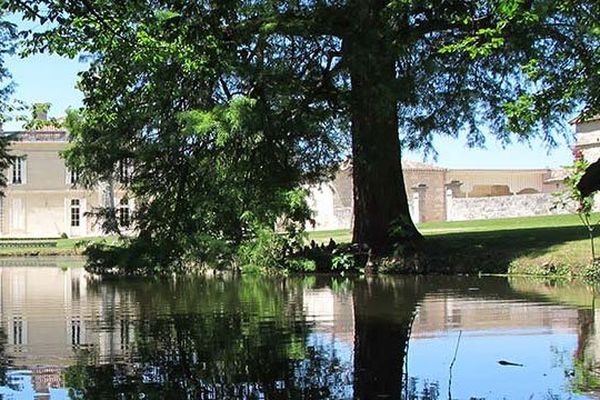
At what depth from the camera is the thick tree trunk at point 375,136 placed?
18.1 meters

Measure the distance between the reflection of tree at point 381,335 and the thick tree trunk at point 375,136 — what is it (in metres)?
4.38

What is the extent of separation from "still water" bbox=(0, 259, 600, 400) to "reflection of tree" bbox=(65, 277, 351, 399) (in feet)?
0.06

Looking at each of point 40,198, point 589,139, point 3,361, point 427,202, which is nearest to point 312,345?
point 3,361

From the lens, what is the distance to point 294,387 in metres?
6.95

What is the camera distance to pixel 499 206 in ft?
153

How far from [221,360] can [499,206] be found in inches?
1573

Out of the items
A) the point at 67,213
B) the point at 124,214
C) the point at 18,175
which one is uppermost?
the point at 18,175

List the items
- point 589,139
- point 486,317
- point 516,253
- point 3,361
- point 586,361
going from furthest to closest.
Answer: point 589,139, point 516,253, point 486,317, point 3,361, point 586,361

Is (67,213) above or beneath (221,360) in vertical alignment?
above

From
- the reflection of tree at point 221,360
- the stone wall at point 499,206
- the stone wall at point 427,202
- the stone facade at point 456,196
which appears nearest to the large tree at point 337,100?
the stone facade at point 456,196

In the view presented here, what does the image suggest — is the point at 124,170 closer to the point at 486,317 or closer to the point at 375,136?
the point at 375,136

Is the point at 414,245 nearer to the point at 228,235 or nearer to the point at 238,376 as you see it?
the point at 228,235

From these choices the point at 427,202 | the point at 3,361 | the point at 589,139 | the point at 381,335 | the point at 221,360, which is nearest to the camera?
the point at 221,360

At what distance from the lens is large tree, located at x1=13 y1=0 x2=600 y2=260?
55.8ft
